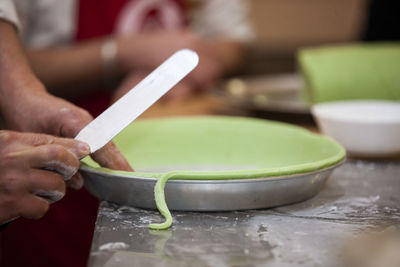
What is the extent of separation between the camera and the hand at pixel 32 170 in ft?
1.56

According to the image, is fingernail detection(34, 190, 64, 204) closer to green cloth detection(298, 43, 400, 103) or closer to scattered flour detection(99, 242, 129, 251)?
scattered flour detection(99, 242, 129, 251)

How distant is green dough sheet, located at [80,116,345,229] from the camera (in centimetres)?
67

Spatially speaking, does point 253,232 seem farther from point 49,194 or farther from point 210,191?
point 49,194

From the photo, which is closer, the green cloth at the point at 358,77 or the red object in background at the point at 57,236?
the green cloth at the point at 358,77

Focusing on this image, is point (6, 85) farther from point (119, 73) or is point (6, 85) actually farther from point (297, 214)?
point (119, 73)

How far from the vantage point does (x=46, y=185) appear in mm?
487

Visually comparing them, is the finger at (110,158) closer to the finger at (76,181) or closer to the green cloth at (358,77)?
the finger at (76,181)

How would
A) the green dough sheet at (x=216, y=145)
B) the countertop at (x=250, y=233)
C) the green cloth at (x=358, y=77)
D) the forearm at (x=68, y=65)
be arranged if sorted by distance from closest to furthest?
the countertop at (x=250, y=233), the green dough sheet at (x=216, y=145), the green cloth at (x=358, y=77), the forearm at (x=68, y=65)

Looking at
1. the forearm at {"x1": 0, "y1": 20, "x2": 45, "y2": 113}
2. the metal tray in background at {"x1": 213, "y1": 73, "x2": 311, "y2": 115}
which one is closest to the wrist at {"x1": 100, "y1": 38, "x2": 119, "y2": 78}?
the metal tray in background at {"x1": 213, "y1": 73, "x2": 311, "y2": 115}

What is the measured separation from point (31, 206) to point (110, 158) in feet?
0.30

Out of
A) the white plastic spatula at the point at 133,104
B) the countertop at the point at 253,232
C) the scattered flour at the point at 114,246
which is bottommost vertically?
the countertop at the point at 253,232

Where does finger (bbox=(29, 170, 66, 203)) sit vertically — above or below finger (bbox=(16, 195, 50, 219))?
above

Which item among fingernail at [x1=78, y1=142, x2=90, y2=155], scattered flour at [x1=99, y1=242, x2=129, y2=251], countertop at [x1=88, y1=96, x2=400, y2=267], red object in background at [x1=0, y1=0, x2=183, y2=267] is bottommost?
red object in background at [x1=0, y1=0, x2=183, y2=267]

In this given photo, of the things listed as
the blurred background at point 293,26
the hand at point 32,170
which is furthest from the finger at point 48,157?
the blurred background at point 293,26
